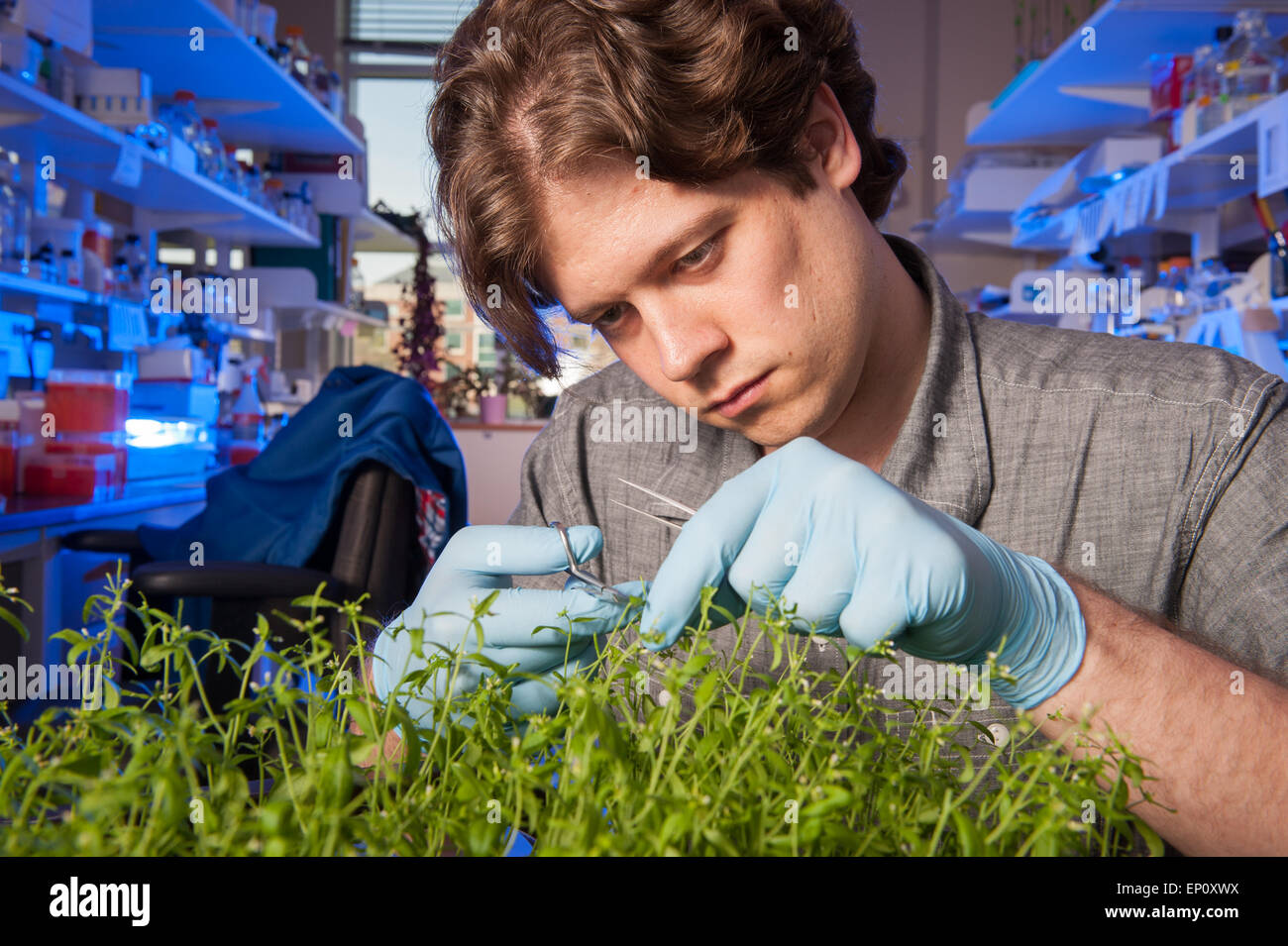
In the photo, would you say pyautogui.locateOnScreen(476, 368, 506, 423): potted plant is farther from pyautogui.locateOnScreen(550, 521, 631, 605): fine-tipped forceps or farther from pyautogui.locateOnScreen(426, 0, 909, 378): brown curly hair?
pyautogui.locateOnScreen(550, 521, 631, 605): fine-tipped forceps

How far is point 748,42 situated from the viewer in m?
1.00

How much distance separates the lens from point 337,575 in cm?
197

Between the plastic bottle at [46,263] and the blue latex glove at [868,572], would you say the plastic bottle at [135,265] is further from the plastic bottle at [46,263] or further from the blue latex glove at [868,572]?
the blue latex glove at [868,572]

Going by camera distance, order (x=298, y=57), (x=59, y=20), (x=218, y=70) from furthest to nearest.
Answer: (x=298, y=57) → (x=218, y=70) → (x=59, y=20)

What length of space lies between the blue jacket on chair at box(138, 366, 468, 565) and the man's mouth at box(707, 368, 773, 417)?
105 centimetres

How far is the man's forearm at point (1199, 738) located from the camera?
723 mm

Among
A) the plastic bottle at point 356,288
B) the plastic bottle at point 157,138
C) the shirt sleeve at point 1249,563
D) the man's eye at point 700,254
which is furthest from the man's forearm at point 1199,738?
the plastic bottle at point 356,288

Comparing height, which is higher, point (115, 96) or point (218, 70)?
point (218, 70)

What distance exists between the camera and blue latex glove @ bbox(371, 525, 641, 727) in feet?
2.42

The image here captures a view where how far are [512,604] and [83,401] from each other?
2.14 meters

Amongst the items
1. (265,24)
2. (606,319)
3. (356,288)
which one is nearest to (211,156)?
(265,24)
